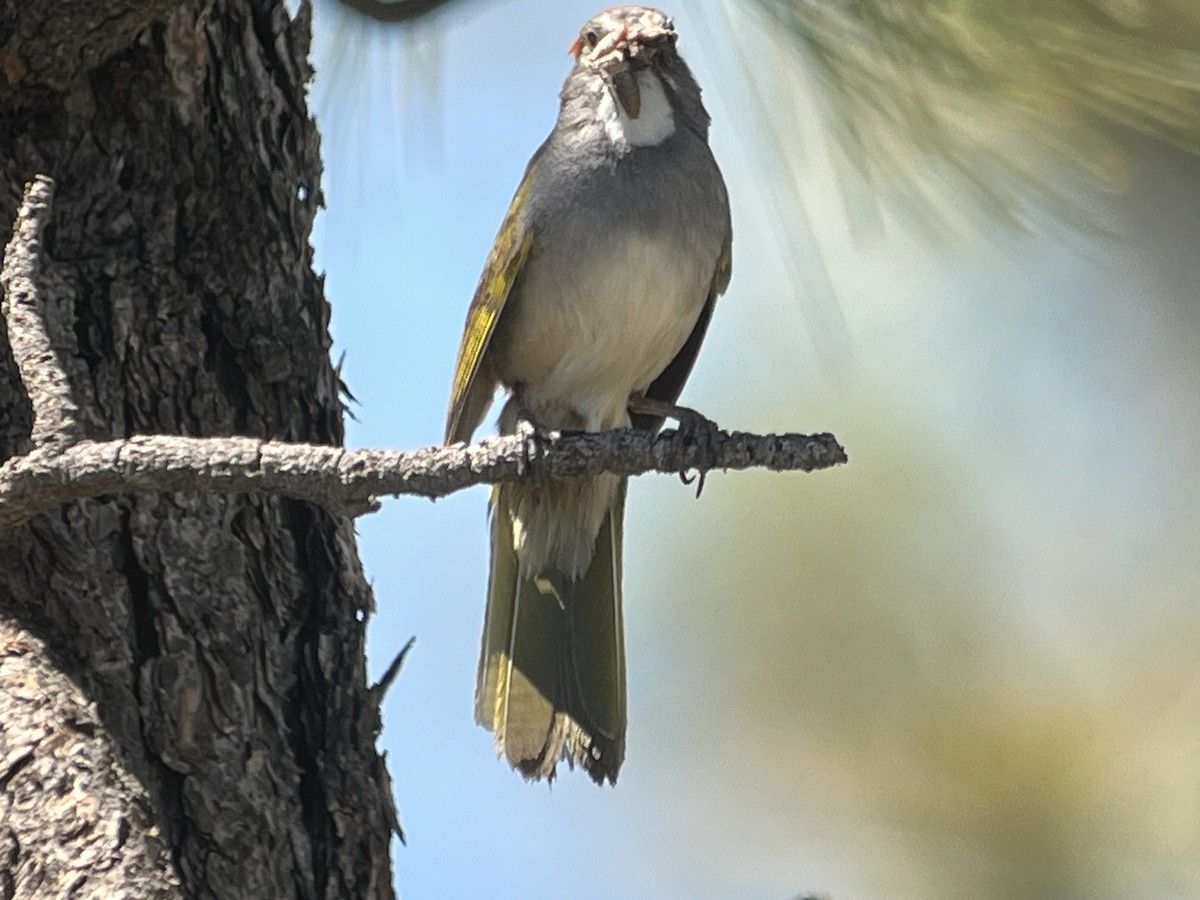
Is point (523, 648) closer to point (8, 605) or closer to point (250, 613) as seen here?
point (250, 613)

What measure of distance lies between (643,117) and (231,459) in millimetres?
1715

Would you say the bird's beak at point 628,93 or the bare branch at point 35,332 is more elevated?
the bird's beak at point 628,93

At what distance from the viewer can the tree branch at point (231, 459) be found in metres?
2.25

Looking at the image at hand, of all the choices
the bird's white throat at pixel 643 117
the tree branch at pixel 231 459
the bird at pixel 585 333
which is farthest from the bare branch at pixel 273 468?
the bird's white throat at pixel 643 117

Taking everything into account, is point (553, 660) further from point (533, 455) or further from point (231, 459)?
point (231, 459)

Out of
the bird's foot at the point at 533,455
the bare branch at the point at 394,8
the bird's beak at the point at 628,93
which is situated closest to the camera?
the bird's foot at the point at 533,455

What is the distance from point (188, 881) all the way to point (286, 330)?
1025mm

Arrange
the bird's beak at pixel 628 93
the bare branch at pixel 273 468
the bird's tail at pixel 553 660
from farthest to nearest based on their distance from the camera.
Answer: the bird's beak at pixel 628 93 → the bird's tail at pixel 553 660 → the bare branch at pixel 273 468

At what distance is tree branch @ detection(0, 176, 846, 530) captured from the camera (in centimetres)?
225

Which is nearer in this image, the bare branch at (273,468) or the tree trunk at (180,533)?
the bare branch at (273,468)

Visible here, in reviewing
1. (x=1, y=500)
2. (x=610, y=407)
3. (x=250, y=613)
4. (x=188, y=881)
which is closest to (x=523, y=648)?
(x=610, y=407)

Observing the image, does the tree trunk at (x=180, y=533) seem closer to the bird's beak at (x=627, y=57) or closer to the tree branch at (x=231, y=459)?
the tree branch at (x=231, y=459)

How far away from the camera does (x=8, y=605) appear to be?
2.56 meters

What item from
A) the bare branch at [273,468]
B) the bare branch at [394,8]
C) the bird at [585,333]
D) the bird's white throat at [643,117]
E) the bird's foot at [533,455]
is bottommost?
the bare branch at [273,468]
